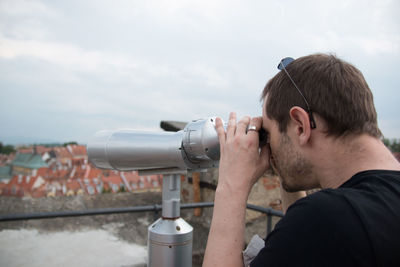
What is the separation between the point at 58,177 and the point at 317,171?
243cm

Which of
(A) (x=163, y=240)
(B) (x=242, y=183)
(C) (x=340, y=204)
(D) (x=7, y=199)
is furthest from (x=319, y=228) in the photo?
(D) (x=7, y=199)

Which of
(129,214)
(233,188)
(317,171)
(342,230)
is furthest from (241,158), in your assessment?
(129,214)

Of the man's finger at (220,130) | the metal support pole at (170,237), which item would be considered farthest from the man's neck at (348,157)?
the metal support pole at (170,237)

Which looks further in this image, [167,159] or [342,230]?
[167,159]

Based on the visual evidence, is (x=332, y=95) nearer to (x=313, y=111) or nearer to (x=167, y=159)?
(x=313, y=111)

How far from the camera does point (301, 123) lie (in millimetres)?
738

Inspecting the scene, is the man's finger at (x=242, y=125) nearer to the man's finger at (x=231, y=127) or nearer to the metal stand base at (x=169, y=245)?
the man's finger at (x=231, y=127)

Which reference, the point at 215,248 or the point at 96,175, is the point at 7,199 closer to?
the point at 96,175

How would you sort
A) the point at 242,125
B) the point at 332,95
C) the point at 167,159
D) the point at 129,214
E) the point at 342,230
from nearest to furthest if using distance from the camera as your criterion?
the point at 342,230
the point at 332,95
the point at 242,125
the point at 167,159
the point at 129,214

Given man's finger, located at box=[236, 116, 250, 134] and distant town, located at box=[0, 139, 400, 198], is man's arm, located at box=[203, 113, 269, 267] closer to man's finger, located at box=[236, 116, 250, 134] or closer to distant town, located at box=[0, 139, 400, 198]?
man's finger, located at box=[236, 116, 250, 134]

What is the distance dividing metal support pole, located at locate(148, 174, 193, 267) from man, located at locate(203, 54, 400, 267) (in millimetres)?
247

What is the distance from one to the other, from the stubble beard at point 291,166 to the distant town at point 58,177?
1.82 m

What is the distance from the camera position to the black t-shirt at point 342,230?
1.75 ft

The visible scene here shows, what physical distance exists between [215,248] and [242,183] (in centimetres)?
17
